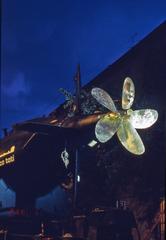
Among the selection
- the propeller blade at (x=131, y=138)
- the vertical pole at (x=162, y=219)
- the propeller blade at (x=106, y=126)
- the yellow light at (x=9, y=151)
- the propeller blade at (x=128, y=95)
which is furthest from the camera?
the yellow light at (x=9, y=151)

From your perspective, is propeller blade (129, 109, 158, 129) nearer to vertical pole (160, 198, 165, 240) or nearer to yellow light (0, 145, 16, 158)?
vertical pole (160, 198, 165, 240)

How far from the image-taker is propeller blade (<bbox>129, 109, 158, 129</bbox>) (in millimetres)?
9062

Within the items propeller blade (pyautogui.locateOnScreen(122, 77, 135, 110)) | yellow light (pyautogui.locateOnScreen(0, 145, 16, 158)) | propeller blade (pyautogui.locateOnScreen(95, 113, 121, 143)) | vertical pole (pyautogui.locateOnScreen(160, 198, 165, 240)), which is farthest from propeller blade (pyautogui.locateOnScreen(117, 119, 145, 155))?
yellow light (pyautogui.locateOnScreen(0, 145, 16, 158))

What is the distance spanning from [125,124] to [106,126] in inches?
23.0

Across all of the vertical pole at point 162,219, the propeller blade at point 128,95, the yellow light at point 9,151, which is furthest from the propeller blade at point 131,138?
the yellow light at point 9,151

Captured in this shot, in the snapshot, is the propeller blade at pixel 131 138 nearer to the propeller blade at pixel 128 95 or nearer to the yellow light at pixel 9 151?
the propeller blade at pixel 128 95

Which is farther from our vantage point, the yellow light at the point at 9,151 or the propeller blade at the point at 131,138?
the yellow light at the point at 9,151

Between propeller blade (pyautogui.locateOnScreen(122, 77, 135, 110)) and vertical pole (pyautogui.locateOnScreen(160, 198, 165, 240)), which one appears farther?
vertical pole (pyautogui.locateOnScreen(160, 198, 165, 240))

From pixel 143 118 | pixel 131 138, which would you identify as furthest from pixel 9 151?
pixel 143 118

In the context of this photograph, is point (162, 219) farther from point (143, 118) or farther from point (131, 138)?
point (143, 118)

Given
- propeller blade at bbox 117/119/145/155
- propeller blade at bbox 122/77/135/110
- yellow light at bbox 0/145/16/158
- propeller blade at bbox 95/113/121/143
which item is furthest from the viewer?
yellow light at bbox 0/145/16/158

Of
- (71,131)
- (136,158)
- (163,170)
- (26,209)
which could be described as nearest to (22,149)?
(26,209)

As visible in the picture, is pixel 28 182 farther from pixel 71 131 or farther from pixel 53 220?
pixel 71 131

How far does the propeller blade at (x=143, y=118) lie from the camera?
9.06m
